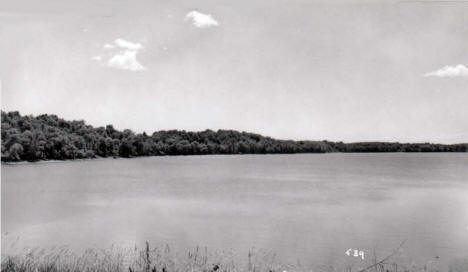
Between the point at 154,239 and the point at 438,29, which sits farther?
the point at 154,239

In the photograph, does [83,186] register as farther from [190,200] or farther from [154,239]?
[154,239]

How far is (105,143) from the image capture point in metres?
40.1

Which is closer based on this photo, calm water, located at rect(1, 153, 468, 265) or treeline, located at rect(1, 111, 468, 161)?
calm water, located at rect(1, 153, 468, 265)

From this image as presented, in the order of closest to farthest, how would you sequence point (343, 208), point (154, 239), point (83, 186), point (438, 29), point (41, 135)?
1. point (438, 29)
2. point (154, 239)
3. point (343, 208)
4. point (83, 186)
5. point (41, 135)

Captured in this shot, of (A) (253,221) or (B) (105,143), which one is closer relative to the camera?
(A) (253,221)

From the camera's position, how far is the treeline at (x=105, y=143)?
25.8 m

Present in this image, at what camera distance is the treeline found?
25.8 metres

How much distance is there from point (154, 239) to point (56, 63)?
15.0ft

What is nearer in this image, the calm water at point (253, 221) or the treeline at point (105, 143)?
the calm water at point (253, 221)

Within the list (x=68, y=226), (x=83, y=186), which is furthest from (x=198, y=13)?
(x=83, y=186)

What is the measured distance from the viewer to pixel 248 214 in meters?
15.5

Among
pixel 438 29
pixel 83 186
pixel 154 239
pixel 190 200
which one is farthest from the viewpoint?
pixel 83 186

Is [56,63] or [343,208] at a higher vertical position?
[56,63]

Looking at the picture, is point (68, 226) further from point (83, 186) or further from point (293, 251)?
point (83, 186)
